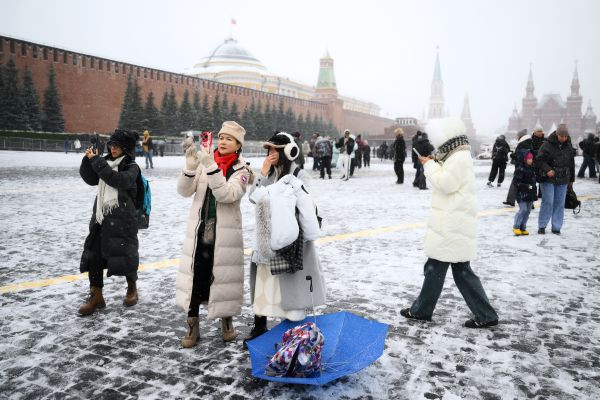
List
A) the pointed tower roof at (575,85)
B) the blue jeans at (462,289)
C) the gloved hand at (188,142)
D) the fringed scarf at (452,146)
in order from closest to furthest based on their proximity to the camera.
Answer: the gloved hand at (188,142), the fringed scarf at (452,146), the blue jeans at (462,289), the pointed tower roof at (575,85)

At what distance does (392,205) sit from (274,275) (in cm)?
742

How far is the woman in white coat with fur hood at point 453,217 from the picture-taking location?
331 centimetres

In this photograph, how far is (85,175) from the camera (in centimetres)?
373

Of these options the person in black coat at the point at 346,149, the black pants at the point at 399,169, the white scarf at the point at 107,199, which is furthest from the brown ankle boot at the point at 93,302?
the person in black coat at the point at 346,149

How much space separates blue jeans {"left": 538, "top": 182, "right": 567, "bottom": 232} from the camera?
267 inches

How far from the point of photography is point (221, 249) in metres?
3.09

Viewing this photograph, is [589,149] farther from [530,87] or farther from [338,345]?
[530,87]

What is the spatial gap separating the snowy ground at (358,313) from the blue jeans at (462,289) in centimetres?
13

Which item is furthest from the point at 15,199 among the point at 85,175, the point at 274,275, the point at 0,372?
the point at 274,275

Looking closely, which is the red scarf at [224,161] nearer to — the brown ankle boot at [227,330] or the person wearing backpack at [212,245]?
the person wearing backpack at [212,245]

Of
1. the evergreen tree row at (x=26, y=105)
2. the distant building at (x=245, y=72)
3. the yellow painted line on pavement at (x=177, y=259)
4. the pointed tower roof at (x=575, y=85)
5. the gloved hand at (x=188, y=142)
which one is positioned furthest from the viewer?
the pointed tower roof at (x=575, y=85)

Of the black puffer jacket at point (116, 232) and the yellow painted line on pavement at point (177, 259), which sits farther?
the yellow painted line on pavement at point (177, 259)

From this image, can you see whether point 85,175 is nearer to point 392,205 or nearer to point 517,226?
point 517,226

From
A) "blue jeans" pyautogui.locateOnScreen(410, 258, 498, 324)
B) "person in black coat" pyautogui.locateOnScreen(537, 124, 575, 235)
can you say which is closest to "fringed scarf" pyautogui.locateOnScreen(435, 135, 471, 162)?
"blue jeans" pyautogui.locateOnScreen(410, 258, 498, 324)
